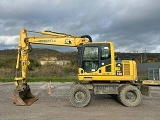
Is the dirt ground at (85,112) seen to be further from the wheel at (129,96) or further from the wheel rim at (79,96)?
the wheel rim at (79,96)

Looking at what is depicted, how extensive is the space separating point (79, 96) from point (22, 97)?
2.90 metres

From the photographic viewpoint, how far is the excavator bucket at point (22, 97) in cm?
1383

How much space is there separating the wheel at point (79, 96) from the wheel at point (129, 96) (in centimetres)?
158

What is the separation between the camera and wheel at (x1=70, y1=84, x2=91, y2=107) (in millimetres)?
13586

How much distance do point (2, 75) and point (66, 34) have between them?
Result: 1276 inches

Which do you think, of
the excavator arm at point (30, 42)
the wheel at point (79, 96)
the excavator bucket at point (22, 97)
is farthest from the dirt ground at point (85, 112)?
the excavator arm at point (30, 42)

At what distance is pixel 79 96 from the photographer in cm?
1374

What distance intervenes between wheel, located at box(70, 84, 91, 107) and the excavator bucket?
2.23 metres

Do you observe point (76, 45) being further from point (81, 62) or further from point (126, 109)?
point (126, 109)

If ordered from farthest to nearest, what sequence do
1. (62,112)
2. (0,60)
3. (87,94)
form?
(0,60), (87,94), (62,112)

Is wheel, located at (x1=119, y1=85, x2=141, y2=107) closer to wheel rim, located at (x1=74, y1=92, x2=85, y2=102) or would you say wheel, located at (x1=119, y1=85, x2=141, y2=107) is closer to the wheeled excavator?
the wheeled excavator

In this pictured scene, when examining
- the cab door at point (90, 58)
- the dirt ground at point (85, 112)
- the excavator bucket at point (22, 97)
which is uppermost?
the cab door at point (90, 58)

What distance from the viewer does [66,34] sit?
15070 mm

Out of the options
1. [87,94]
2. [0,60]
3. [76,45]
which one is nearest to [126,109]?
[87,94]
